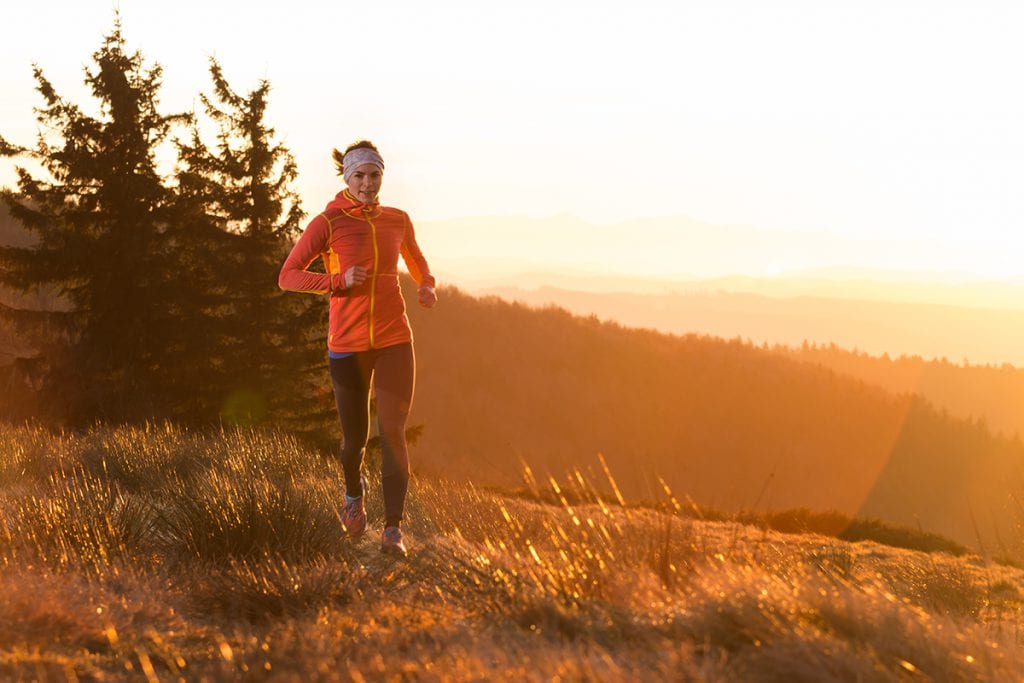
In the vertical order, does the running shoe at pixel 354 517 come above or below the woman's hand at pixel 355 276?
below

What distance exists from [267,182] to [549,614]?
70.0 feet

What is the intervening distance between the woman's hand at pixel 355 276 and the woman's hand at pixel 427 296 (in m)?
0.41

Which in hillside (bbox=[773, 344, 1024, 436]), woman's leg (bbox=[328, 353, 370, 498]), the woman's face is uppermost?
the woman's face

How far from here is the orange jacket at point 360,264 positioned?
6.31 meters

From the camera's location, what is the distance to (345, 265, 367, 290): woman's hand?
6105 millimetres

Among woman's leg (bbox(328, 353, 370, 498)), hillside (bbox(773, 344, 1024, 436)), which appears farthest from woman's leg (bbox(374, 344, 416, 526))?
hillside (bbox(773, 344, 1024, 436))

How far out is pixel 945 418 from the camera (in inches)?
3002

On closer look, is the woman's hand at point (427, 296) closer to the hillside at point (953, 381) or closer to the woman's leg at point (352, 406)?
the woman's leg at point (352, 406)

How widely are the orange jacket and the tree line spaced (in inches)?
666

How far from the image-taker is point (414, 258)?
6.80 meters

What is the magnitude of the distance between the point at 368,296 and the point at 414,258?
1.92 feet

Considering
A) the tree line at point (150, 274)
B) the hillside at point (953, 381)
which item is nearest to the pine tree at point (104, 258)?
the tree line at point (150, 274)

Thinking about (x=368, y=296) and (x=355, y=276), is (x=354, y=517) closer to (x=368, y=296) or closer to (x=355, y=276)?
(x=368, y=296)

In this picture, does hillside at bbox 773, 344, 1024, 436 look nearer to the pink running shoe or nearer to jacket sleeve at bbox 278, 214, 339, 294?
the pink running shoe
